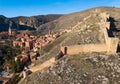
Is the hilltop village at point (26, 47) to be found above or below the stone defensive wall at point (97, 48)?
below

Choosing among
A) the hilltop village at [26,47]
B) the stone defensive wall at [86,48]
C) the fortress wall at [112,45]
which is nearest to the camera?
the fortress wall at [112,45]

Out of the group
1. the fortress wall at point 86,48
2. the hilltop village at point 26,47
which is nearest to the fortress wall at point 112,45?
the fortress wall at point 86,48

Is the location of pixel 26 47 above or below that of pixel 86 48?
below

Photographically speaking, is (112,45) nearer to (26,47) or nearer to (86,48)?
(86,48)

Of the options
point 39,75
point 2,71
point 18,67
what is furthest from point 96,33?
point 2,71

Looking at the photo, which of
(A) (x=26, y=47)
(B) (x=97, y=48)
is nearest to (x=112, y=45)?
(B) (x=97, y=48)

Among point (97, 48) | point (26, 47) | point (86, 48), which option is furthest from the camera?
point (26, 47)

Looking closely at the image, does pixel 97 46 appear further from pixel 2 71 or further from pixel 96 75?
pixel 2 71

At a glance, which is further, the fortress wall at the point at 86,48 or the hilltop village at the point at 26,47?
the hilltop village at the point at 26,47

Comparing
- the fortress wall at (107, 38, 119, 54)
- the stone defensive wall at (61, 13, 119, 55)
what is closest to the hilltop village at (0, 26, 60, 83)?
the stone defensive wall at (61, 13, 119, 55)

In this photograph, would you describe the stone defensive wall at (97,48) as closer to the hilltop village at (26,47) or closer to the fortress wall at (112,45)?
the fortress wall at (112,45)

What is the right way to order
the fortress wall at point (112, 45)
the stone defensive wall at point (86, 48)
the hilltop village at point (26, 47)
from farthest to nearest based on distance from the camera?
the hilltop village at point (26, 47), the stone defensive wall at point (86, 48), the fortress wall at point (112, 45)
